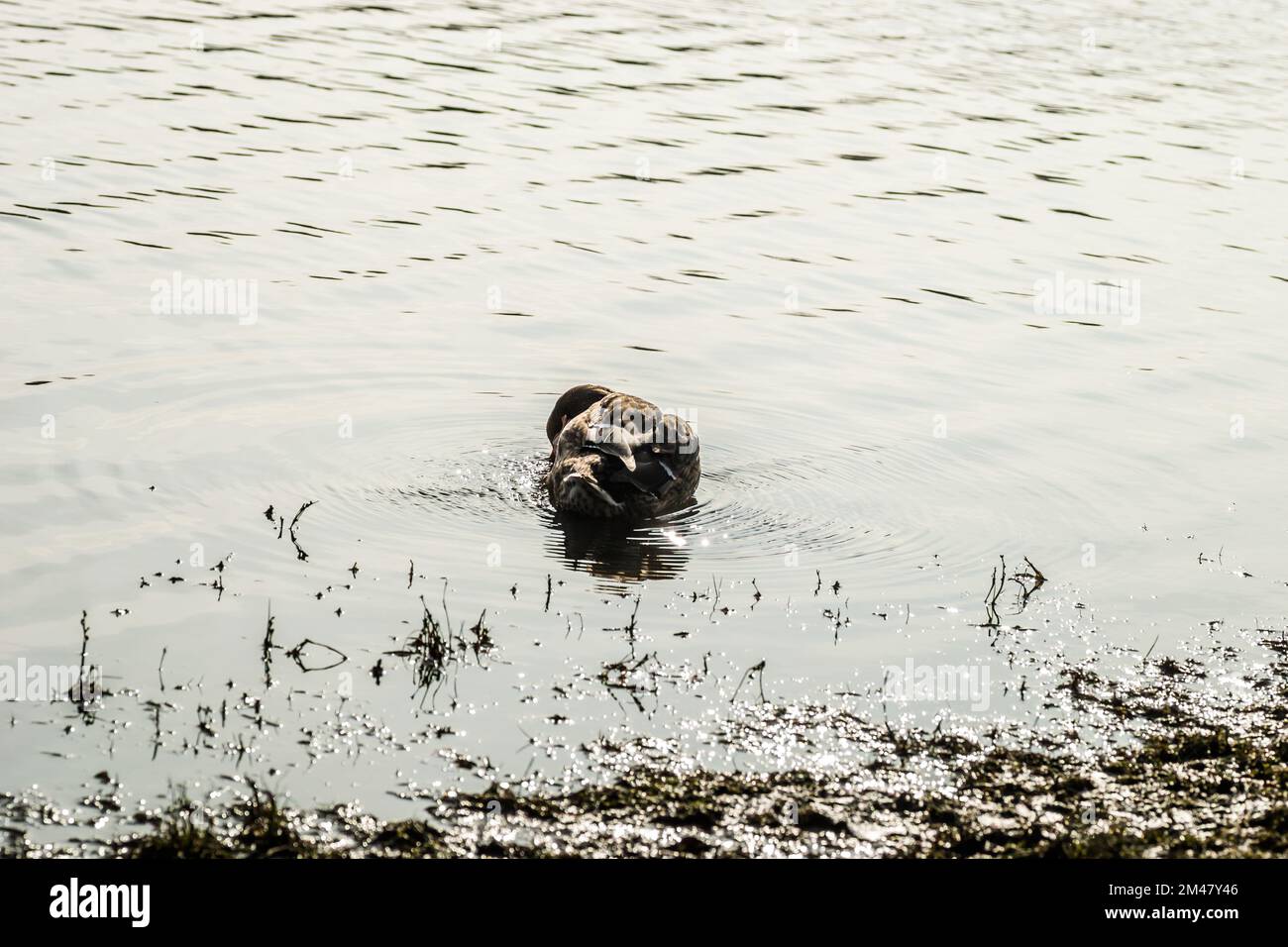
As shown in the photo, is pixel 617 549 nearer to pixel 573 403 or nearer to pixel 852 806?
pixel 573 403

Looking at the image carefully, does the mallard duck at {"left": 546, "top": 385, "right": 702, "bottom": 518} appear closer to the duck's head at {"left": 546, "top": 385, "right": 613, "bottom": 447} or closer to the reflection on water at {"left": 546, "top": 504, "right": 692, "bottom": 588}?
the reflection on water at {"left": 546, "top": 504, "right": 692, "bottom": 588}

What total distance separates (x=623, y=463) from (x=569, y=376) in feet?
12.1

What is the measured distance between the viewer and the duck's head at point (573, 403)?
1230 cm

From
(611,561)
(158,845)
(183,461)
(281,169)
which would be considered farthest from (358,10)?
(158,845)

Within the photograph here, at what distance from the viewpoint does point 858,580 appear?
32.9 ft

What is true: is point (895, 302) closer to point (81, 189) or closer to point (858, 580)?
point (858, 580)

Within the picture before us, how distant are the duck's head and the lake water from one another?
1.20ft

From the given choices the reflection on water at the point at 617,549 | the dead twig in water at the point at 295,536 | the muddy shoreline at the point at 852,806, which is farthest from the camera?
the reflection on water at the point at 617,549

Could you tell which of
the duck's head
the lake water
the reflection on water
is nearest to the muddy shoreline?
the lake water

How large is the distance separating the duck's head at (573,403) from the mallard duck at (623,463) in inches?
13.5

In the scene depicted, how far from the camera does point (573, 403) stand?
40.5 ft

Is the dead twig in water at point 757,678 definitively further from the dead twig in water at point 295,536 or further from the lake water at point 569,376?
the dead twig in water at point 295,536

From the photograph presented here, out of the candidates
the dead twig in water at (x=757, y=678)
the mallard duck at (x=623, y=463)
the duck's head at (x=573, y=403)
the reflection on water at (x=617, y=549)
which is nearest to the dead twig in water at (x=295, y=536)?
the reflection on water at (x=617, y=549)

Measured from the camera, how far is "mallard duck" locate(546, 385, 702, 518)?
431 inches
